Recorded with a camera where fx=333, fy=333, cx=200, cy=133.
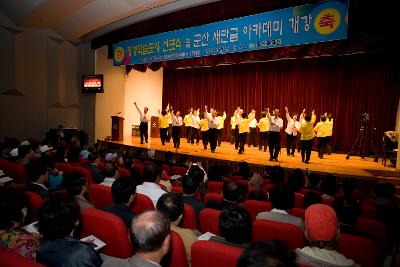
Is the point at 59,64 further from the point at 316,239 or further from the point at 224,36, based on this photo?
the point at 316,239

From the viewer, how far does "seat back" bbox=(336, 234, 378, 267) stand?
6.91 ft

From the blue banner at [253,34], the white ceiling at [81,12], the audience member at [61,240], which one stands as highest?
the white ceiling at [81,12]

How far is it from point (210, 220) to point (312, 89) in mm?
9991

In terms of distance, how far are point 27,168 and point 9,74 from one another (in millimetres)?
7973

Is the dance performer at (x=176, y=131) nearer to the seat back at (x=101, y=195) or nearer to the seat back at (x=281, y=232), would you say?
the seat back at (x=101, y=195)

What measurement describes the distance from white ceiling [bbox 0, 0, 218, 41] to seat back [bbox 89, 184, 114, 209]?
18.3ft

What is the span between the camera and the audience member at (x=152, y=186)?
338 cm

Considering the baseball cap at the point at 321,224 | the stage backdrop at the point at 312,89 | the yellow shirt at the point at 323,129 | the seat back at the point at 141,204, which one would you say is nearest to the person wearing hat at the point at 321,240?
the baseball cap at the point at 321,224

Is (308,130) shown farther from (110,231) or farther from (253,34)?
(110,231)

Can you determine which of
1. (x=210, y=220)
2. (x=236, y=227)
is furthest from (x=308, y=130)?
(x=236, y=227)

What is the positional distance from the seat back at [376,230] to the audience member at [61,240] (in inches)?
84.4

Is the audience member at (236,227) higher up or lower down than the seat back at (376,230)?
higher up

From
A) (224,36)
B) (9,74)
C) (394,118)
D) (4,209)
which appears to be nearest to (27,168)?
(4,209)

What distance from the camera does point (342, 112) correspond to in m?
10.9
